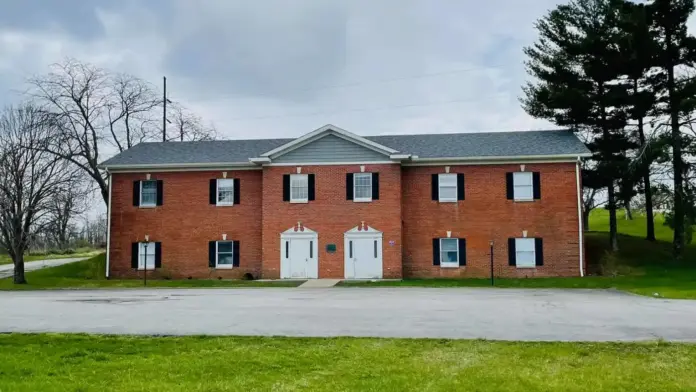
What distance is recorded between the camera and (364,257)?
31.1m

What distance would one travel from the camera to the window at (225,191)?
3316 centimetres

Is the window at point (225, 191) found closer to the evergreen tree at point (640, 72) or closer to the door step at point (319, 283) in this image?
the door step at point (319, 283)

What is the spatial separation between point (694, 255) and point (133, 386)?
36.0 metres

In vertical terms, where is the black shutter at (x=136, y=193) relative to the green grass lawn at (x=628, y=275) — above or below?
above

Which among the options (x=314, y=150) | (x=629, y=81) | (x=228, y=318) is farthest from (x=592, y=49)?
(x=228, y=318)

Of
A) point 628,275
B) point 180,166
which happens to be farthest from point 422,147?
point 180,166

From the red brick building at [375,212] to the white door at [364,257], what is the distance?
5 cm

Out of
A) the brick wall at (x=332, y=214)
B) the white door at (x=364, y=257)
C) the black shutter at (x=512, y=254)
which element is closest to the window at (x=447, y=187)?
the brick wall at (x=332, y=214)

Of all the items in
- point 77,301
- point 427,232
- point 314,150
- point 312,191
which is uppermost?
point 314,150

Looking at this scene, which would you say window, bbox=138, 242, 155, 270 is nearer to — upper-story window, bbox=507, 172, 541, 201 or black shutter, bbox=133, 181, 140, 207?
black shutter, bbox=133, 181, 140, 207

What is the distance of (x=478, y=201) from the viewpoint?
103ft

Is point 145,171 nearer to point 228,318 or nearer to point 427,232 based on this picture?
point 427,232

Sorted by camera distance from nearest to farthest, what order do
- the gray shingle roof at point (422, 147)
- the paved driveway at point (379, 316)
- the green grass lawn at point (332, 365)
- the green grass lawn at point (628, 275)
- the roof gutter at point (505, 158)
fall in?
the green grass lawn at point (332, 365) → the paved driveway at point (379, 316) → the green grass lawn at point (628, 275) → the roof gutter at point (505, 158) → the gray shingle roof at point (422, 147)

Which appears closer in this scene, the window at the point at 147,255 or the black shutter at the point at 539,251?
the black shutter at the point at 539,251
